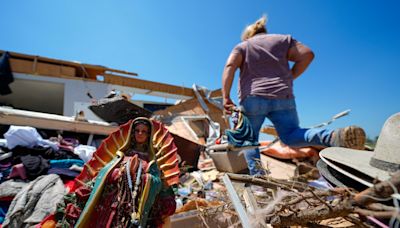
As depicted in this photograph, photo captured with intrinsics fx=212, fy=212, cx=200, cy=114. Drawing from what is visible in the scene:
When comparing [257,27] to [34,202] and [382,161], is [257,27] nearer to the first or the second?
[382,161]

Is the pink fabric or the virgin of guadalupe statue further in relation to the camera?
the pink fabric

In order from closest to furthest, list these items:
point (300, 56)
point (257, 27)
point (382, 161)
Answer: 1. point (382, 161)
2. point (300, 56)
3. point (257, 27)

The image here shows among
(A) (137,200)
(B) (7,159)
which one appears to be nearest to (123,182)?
(A) (137,200)

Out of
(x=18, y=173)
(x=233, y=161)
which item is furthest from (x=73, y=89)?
(x=233, y=161)

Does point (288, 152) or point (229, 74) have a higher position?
point (229, 74)

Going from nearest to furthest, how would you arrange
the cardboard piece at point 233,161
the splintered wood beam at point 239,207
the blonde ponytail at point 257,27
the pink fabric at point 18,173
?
1. the splintered wood beam at point 239,207
2. the pink fabric at point 18,173
3. the blonde ponytail at point 257,27
4. the cardboard piece at point 233,161

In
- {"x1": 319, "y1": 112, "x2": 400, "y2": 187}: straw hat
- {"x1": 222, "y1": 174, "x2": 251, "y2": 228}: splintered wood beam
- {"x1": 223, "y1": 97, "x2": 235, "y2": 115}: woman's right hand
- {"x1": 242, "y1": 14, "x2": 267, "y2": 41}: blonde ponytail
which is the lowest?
{"x1": 222, "y1": 174, "x2": 251, "y2": 228}: splintered wood beam

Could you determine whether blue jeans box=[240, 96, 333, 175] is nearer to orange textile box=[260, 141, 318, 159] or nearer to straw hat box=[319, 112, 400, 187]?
straw hat box=[319, 112, 400, 187]

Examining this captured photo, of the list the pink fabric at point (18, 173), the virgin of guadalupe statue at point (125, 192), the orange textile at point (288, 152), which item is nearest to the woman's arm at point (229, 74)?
the virgin of guadalupe statue at point (125, 192)

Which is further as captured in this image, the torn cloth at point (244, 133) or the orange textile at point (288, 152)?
the orange textile at point (288, 152)

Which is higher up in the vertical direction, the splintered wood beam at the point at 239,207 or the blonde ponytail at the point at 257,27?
the blonde ponytail at the point at 257,27

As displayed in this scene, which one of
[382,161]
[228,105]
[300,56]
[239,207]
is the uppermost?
[300,56]

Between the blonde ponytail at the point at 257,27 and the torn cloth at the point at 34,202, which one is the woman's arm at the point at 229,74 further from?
the torn cloth at the point at 34,202

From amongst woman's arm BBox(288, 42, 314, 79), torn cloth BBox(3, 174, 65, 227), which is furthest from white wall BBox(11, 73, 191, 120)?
woman's arm BBox(288, 42, 314, 79)
